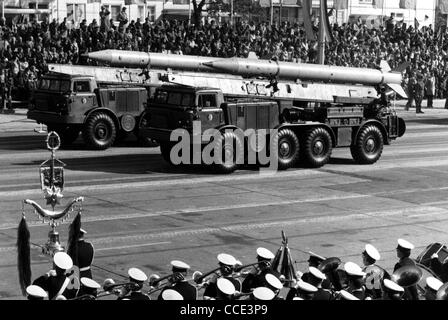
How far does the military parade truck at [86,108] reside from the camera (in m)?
28.6

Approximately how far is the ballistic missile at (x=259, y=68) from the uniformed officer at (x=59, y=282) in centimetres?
1908

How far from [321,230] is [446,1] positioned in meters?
37.7

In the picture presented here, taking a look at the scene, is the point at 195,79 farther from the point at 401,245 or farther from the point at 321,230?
the point at 401,245

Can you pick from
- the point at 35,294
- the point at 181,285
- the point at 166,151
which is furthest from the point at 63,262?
the point at 166,151

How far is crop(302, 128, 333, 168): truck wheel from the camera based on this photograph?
87.8 ft

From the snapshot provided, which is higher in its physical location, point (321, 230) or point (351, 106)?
point (351, 106)

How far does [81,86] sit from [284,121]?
5799 millimetres

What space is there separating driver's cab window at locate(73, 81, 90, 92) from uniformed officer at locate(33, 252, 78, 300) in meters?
18.4

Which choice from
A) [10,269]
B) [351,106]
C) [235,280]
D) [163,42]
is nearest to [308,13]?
[163,42]

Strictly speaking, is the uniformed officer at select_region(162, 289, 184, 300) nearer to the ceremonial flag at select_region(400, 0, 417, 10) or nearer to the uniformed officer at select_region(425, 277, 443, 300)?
the uniformed officer at select_region(425, 277, 443, 300)

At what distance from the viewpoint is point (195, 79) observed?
2762 cm

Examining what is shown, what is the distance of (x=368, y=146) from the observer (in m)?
28.2

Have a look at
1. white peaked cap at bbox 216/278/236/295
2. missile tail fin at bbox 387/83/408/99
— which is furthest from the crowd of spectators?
white peaked cap at bbox 216/278/236/295

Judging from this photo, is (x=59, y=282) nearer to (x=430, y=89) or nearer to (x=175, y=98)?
(x=175, y=98)
